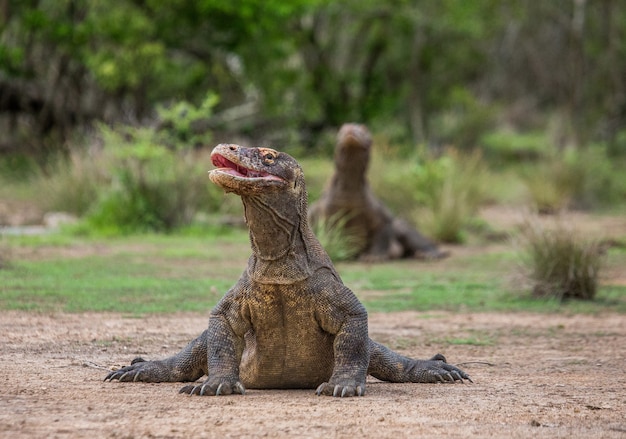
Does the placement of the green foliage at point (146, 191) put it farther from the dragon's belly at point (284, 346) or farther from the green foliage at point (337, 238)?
the dragon's belly at point (284, 346)

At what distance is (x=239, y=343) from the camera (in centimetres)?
627

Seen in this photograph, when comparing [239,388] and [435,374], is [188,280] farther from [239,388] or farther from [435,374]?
[239,388]

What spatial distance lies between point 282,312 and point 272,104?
2437cm

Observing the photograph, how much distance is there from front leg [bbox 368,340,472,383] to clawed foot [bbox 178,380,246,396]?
974 mm

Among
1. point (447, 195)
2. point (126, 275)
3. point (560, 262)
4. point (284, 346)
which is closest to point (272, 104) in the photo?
point (447, 195)

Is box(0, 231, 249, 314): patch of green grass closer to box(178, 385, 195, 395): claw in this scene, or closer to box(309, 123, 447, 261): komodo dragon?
box(309, 123, 447, 261): komodo dragon

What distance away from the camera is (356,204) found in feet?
51.2

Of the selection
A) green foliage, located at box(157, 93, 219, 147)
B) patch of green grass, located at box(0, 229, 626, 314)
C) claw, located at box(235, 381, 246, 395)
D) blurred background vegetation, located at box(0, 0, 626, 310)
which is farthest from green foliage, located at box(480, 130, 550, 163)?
claw, located at box(235, 381, 246, 395)

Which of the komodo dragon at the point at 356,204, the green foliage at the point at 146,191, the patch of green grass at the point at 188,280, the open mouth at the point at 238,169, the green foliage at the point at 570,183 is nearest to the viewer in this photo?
the open mouth at the point at 238,169

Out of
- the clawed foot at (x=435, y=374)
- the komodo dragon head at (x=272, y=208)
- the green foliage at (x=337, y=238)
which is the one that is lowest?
the clawed foot at (x=435, y=374)

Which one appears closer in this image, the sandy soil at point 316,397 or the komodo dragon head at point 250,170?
the sandy soil at point 316,397

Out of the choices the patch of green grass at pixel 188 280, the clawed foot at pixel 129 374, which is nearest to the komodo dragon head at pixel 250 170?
the clawed foot at pixel 129 374

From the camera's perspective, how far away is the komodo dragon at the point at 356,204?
607 inches

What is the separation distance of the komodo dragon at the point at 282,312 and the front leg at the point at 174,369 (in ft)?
0.30
